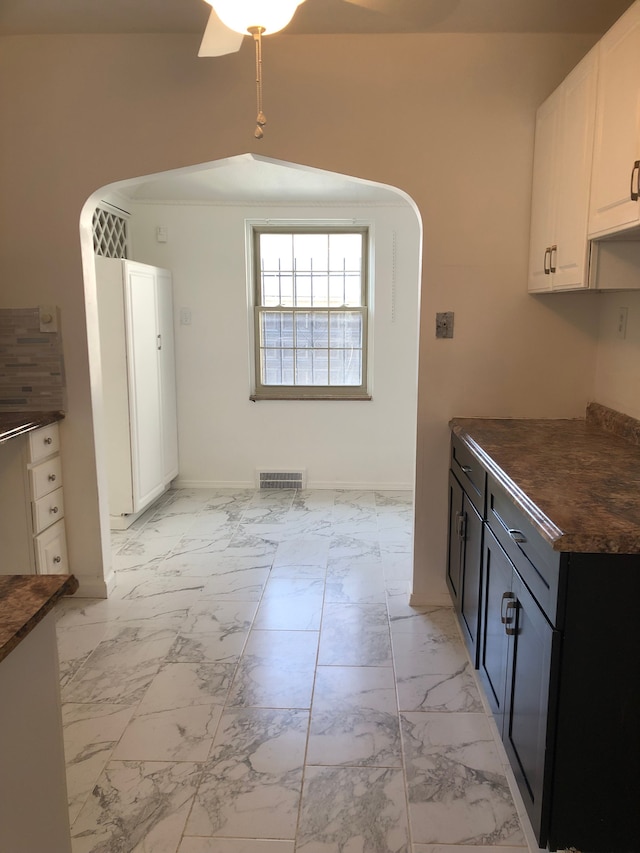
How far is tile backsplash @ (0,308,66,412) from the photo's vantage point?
275 centimetres

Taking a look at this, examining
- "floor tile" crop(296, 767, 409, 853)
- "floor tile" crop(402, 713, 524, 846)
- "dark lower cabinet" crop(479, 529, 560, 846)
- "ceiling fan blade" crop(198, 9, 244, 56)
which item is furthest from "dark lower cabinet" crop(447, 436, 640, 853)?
"ceiling fan blade" crop(198, 9, 244, 56)

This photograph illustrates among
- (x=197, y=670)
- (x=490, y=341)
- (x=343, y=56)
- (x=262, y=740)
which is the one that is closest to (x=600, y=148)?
(x=490, y=341)

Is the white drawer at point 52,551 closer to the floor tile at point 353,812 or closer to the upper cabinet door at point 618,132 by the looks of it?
the floor tile at point 353,812

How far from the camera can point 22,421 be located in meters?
2.53

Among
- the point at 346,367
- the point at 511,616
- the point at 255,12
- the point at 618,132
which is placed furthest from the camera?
the point at 346,367

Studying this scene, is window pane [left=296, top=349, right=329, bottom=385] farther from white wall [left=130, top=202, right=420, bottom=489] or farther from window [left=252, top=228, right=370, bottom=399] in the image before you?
white wall [left=130, top=202, right=420, bottom=489]

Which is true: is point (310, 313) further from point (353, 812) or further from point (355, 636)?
point (353, 812)

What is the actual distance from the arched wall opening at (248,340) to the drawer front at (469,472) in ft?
6.00

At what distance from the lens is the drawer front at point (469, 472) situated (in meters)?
2.06

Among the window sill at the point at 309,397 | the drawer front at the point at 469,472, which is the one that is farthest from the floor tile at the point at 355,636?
the window sill at the point at 309,397

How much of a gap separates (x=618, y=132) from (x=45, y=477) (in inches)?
100

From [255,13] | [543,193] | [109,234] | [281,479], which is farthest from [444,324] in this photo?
[109,234]

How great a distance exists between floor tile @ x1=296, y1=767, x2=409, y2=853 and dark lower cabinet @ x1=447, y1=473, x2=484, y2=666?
57 centimetres

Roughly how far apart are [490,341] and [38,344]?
6.75 ft
